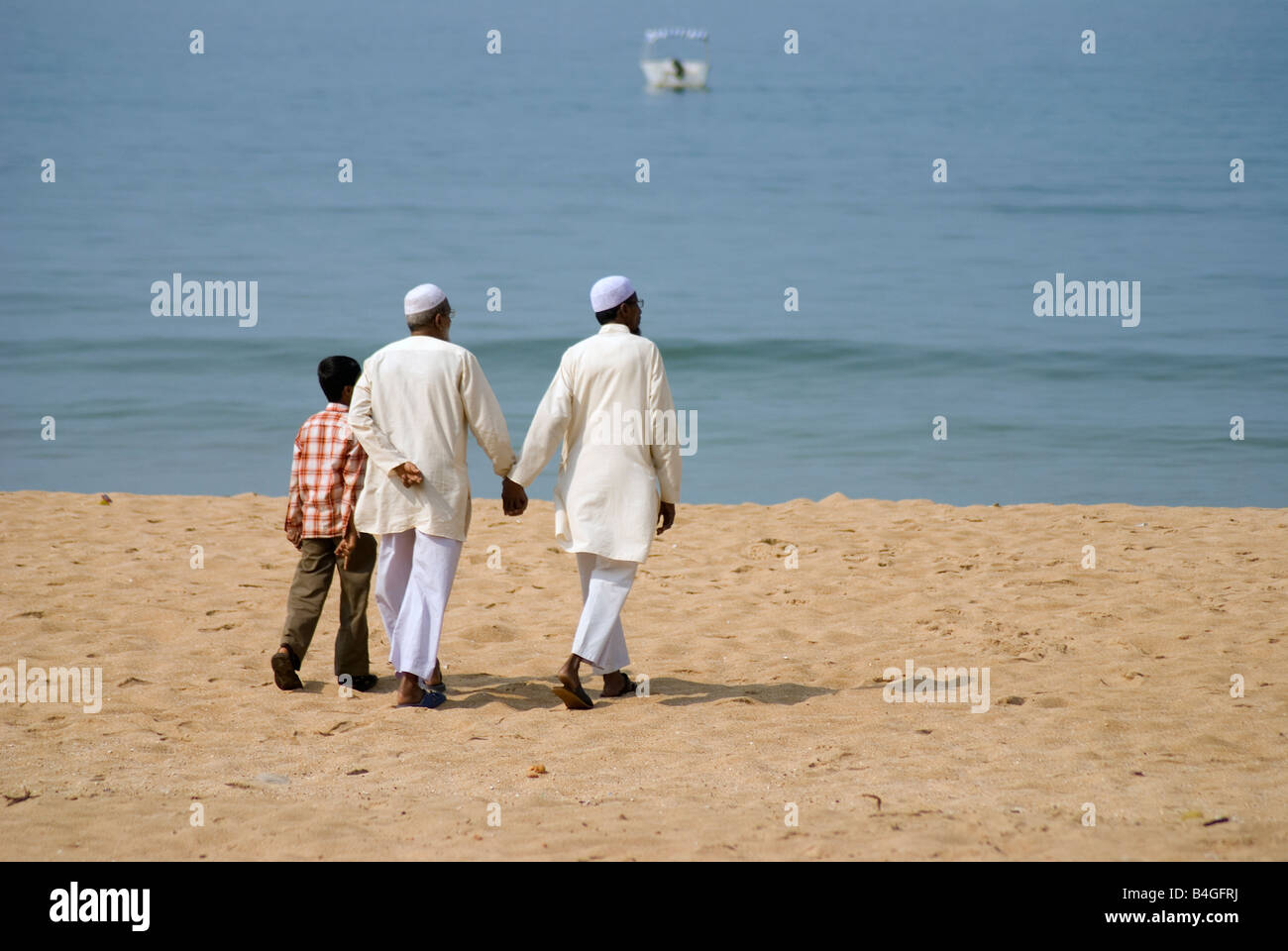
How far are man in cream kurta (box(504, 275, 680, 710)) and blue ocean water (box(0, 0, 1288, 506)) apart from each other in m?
5.97

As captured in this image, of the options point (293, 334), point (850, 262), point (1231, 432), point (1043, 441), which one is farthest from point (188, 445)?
point (850, 262)

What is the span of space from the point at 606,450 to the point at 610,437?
54mm

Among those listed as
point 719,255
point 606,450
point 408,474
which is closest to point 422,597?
point 408,474

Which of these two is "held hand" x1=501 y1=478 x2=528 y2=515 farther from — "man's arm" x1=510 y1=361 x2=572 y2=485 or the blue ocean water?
the blue ocean water

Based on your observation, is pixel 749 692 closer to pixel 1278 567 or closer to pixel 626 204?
pixel 1278 567

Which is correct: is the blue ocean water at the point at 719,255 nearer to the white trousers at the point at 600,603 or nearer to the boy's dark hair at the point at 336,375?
the white trousers at the point at 600,603

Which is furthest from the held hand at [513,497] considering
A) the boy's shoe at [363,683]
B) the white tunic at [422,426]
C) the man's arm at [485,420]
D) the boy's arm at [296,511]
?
the boy's shoe at [363,683]

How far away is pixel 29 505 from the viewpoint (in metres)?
9.29

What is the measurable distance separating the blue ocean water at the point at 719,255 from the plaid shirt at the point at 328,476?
20.1ft

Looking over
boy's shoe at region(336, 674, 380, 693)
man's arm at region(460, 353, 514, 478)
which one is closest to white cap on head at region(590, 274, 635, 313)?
man's arm at region(460, 353, 514, 478)

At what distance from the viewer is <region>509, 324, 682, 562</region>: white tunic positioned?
17.0ft

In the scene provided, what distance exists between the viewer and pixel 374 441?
5129 mm

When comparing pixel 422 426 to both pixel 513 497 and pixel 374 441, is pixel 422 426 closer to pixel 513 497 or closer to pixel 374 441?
pixel 374 441

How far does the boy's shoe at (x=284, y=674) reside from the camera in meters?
5.40
